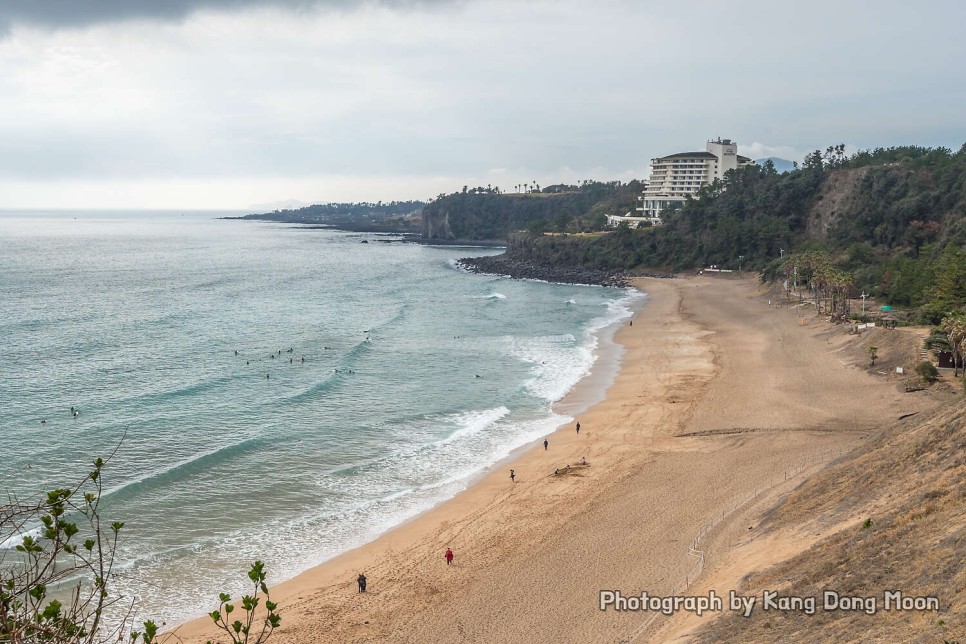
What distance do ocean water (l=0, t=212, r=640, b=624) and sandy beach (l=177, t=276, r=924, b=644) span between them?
2.37m

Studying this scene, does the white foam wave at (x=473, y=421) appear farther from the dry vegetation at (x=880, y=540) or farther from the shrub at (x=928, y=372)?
the shrub at (x=928, y=372)

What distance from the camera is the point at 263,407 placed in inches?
1716

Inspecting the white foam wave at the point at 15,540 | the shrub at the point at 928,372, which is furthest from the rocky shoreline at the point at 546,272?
the white foam wave at the point at 15,540

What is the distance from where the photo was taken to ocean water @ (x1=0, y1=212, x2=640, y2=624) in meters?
27.9

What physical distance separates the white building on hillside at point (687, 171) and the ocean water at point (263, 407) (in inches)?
2856

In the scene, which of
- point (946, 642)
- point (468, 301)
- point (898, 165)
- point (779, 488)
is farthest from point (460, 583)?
point (898, 165)

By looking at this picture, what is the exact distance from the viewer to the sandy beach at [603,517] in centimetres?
2162

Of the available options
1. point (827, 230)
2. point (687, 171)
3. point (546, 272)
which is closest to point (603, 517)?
point (827, 230)

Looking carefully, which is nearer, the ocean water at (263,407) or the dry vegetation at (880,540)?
the dry vegetation at (880,540)

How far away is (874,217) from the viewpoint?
322 ft

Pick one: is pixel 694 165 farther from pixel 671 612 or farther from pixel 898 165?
pixel 671 612

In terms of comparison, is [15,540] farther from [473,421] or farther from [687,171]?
[687,171]

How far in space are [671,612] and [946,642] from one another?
9027mm

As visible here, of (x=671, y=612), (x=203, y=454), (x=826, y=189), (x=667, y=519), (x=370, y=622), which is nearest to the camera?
→ (x=671, y=612)
